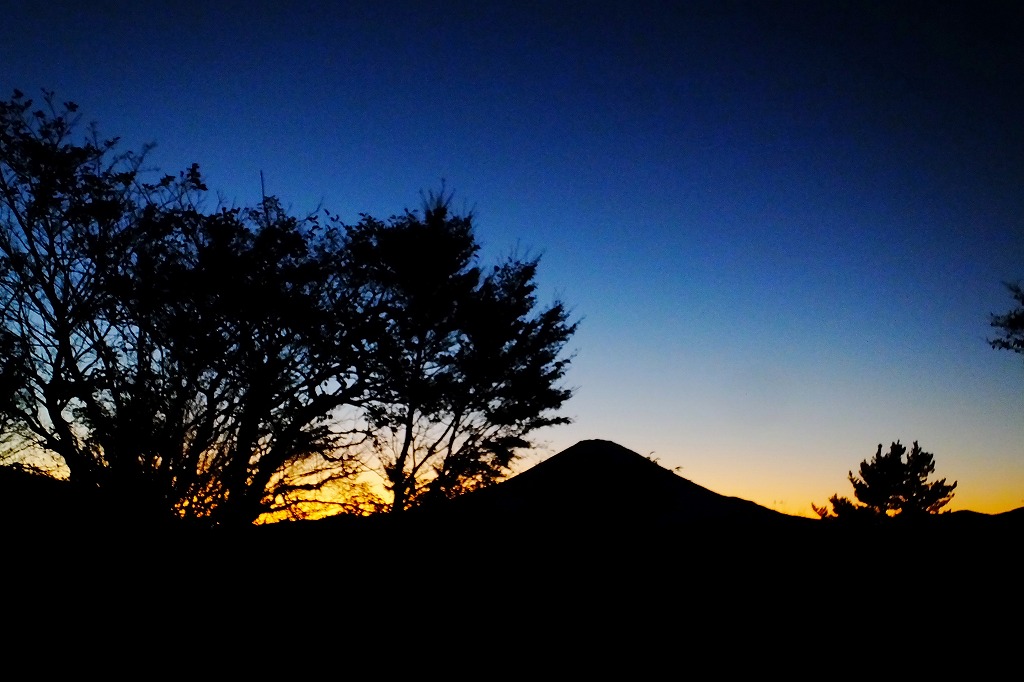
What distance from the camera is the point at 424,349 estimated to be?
16.9 m

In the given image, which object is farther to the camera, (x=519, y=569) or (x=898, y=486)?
(x=898, y=486)

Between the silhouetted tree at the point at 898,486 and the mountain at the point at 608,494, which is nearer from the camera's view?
the mountain at the point at 608,494

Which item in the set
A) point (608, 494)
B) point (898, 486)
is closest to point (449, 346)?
point (608, 494)

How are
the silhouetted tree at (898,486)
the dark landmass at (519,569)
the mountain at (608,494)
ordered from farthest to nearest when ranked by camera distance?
the silhouetted tree at (898,486)
the mountain at (608,494)
the dark landmass at (519,569)

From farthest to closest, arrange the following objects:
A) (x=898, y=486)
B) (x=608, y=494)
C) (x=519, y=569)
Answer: (x=898, y=486) < (x=608, y=494) < (x=519, y=569)

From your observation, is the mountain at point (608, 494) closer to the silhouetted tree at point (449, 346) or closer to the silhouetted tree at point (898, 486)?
the silhouetted tree at point (449, 346)

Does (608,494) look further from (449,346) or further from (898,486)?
(898,486)

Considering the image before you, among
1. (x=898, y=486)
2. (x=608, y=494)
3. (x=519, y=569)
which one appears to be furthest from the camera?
(x=898, y=486)

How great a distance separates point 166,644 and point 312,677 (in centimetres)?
195

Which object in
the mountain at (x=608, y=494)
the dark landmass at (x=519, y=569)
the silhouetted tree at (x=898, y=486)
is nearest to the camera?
the dark landmass at (x=519, y=569)

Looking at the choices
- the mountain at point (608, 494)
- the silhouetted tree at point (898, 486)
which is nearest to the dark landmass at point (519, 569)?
the mountain at point (608, 494)

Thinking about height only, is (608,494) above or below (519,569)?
above

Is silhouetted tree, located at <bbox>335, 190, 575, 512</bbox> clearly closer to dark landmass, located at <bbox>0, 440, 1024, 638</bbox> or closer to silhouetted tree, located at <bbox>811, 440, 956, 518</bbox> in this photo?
dark landmass, located at <bbox>0, 440, 1024, 638</bbox>

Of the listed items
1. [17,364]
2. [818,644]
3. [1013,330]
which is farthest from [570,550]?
[1013,330]
